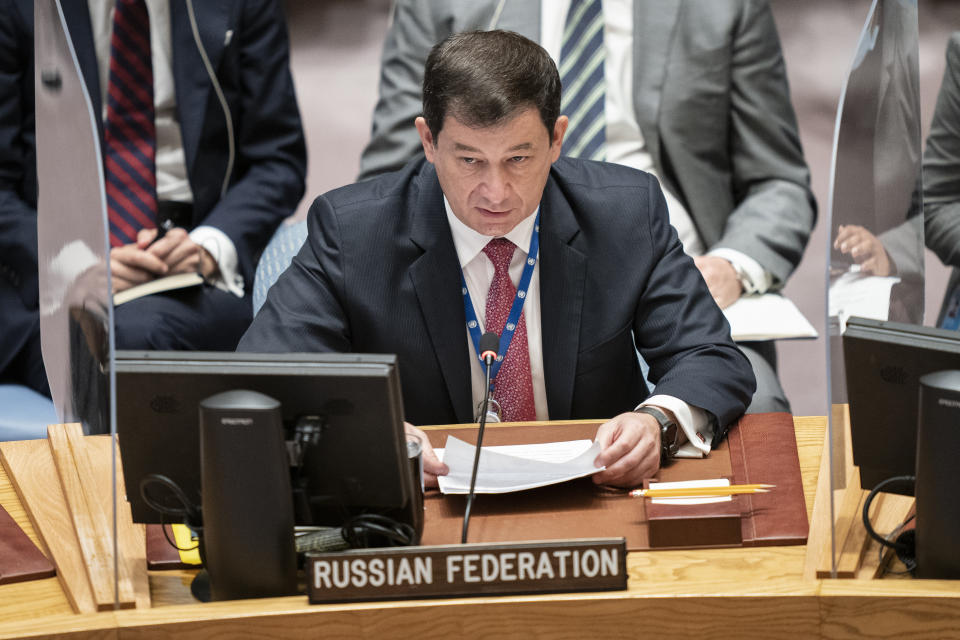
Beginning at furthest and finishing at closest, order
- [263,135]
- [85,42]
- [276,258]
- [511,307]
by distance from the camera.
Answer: [263,135] < [85,42] < [276,258] < [511,307]

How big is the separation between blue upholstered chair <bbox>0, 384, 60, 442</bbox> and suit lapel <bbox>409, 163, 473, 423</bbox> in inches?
32.5

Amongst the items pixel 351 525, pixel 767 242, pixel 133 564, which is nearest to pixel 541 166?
pixel 351 525

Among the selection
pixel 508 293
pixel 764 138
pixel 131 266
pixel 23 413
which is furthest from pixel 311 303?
pixel 764 138

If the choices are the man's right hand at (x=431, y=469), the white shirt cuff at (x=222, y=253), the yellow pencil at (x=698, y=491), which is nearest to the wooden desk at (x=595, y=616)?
the yellow pencil at (x=698, y=491)

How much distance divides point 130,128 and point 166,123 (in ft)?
0.33

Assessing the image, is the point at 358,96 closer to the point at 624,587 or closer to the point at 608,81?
the point at 608,81

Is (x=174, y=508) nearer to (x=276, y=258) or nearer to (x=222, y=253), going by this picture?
(x=276, y=258)

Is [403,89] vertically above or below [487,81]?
above

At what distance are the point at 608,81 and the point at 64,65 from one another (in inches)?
69.9

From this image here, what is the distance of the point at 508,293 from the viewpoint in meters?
2.17

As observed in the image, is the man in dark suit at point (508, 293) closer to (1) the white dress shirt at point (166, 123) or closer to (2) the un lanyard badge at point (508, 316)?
(2) the un lanyard badge at point (508, 316)

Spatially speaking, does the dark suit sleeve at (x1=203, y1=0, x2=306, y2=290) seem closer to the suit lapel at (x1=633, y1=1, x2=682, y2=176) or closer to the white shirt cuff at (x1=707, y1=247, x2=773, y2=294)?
the suit lapel at (x1=633, y1=1, x2=682, y2=176)

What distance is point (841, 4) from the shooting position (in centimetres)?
448

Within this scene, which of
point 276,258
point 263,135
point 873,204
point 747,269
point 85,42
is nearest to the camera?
point 873,204
